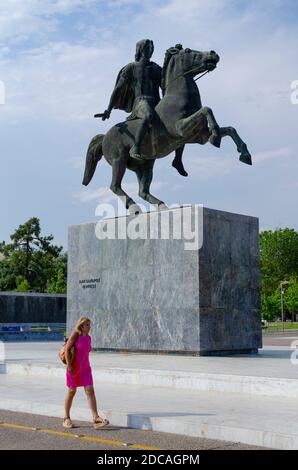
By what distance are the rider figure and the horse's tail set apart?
969 mm

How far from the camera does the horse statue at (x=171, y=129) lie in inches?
562

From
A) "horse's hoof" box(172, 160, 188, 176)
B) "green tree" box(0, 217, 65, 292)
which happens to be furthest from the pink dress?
"green tree" box(0, 217, 65, 292)

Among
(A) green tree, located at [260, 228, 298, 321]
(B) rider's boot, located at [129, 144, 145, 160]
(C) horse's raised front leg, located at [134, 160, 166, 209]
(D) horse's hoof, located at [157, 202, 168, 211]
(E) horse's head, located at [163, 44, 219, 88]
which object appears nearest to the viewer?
(E) horse's head, located at [163, 44, 219, 88]

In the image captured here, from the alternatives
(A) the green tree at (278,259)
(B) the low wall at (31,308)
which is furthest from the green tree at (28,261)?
(A) the green tree at (278,259)

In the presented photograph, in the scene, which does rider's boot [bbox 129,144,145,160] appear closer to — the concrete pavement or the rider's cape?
the rider's cape

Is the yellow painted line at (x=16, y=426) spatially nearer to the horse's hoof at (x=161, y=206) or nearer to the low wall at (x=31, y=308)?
the horse's hoof at (x=161, y=206)

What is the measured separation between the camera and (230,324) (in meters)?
14.4

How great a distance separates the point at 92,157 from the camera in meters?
17.5

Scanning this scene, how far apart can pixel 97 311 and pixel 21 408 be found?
6.66m

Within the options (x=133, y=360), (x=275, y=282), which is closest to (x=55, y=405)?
(x=133, y=360)

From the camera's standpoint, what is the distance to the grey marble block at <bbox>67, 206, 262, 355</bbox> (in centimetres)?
1398

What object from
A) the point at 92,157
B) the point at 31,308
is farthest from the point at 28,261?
the point at 92,157

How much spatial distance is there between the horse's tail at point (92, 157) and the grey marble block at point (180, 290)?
2183mm
